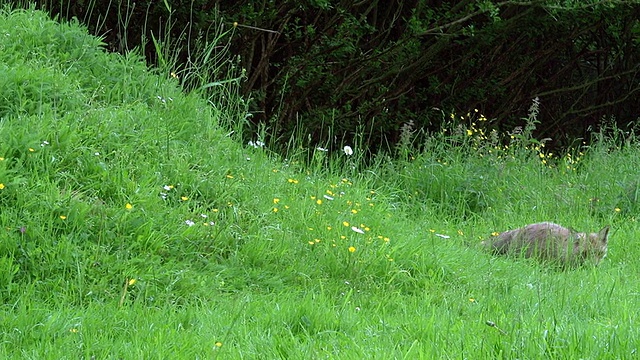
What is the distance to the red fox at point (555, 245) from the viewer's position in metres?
5.63

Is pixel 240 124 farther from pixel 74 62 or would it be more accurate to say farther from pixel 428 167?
pixel 428 167

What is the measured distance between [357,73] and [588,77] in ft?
21.0

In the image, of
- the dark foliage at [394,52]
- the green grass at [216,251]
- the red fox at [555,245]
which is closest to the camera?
the green grass at [216,251]

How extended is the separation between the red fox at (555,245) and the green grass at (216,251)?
17 cm

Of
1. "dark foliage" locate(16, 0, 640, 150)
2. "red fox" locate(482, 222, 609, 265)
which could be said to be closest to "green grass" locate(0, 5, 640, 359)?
"red fox" locate(482, 222, 609, 265)

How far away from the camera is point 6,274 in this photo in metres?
4.07

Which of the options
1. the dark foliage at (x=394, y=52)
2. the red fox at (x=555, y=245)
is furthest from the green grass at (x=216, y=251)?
the dark foliage at (x=394, y=52)

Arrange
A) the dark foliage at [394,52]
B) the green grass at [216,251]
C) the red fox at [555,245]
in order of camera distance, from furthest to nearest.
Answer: the dark foliage at [394,52], the red fox at [555,245], the green grass at [216,251]

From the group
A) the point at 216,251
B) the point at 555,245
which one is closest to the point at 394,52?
the point at 555,245

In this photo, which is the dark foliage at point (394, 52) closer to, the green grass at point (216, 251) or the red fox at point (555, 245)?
the green grass at point (216, 251)

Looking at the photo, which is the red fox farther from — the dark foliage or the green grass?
the dark foliage

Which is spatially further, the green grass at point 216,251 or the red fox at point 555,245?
the red fox at point 555,245

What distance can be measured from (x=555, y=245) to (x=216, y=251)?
2.39 meters

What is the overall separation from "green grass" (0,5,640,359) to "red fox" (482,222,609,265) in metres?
0.17
